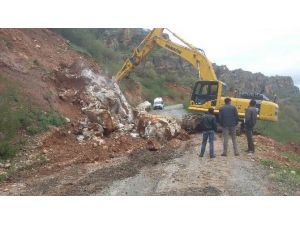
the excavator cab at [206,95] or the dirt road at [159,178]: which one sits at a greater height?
the excavator cab at [206,95]

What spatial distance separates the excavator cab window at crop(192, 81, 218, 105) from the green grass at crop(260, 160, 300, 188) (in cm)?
553

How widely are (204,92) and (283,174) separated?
731cm

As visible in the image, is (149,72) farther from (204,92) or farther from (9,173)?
(9,173)

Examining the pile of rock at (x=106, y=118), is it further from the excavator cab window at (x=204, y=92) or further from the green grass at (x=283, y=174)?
the green grass at (x=283, y=174)

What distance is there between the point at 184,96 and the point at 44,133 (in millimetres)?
32531

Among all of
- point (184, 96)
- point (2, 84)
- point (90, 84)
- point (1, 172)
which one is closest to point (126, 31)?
point (184, 96)

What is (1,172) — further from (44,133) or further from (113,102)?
(113,102)

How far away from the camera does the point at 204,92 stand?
59.2 ft

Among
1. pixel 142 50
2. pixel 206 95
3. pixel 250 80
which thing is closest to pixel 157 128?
pixel 206 95

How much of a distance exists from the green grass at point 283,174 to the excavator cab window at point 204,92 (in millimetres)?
5525

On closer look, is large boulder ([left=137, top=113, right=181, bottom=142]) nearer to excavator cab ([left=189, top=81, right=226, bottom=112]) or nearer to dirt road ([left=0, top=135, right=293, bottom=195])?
excavator cab ([left=189, top=81, right=226, bottom=112])

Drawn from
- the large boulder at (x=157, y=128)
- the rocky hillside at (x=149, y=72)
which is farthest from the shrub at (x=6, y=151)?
the rocky hillside at (x=149, y=72)

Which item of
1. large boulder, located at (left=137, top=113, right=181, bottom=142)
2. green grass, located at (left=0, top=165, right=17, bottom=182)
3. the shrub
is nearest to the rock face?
large boulder, located at (left=137, top=113, right=181, bottom=142)

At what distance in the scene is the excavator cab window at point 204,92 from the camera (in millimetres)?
17766
